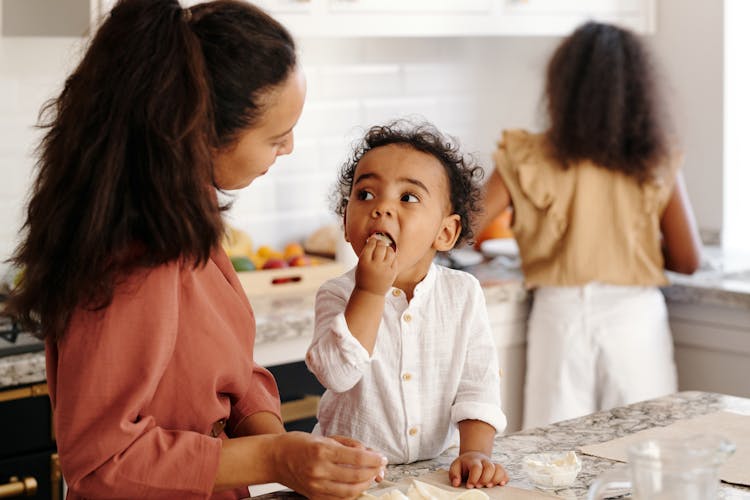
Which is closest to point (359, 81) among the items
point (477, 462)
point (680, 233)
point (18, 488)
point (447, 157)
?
point (680, 233)

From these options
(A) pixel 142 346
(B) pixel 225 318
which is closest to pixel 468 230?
(B) pixel 225 318

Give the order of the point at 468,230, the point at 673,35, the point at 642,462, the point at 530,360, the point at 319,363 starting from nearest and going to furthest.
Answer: the point at 642,462, the point at 319,363, the point at 468,230, the point at 530,360, the point at 673,35

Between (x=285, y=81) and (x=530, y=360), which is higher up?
(x=285, y=81)

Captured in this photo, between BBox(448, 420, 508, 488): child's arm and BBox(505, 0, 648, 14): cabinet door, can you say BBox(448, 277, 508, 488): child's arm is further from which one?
BBox(505, 0, 648, 14): cabinet door

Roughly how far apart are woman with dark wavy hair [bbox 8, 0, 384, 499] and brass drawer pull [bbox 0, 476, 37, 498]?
1.00 meters

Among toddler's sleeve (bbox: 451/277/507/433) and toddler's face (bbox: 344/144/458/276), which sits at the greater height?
toddler's face (bbox: 344/144/458/276)

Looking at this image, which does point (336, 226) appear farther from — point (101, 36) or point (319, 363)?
point (101, 36)

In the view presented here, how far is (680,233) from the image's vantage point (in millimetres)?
2836

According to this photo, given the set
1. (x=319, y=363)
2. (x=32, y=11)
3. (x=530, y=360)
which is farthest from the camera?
(x=530, y=360)

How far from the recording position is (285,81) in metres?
1.21

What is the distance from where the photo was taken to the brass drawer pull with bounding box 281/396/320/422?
2.47m

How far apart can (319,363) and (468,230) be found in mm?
358

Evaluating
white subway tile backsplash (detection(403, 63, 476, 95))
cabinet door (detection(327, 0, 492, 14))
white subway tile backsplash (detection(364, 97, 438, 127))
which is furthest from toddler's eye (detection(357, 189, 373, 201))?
white subway tile backsplash (detection(403, 63, 476, 95))

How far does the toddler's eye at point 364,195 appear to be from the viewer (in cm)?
149
